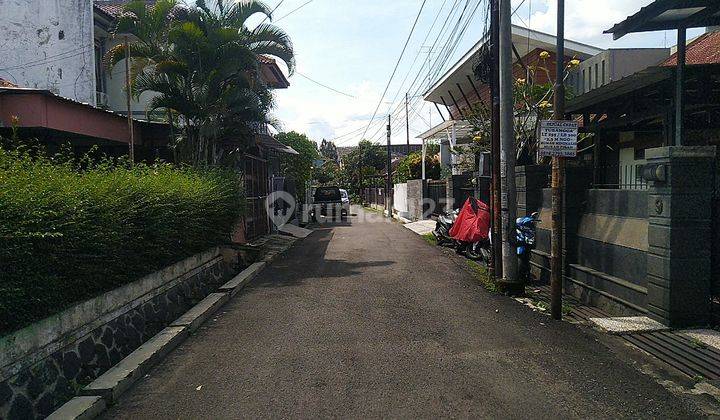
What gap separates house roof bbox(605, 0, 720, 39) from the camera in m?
7.98

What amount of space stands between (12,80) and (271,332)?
535 inches

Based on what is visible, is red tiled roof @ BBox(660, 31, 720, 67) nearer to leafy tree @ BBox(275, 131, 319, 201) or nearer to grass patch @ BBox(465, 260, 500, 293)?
grass patch @ BBox(465, 260, 500, 293)

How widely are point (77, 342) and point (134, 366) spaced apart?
604 millimetres

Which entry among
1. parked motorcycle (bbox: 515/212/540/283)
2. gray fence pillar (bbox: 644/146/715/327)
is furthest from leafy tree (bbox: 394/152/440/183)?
gray fence pillar (bbox: 644/146/715/327)

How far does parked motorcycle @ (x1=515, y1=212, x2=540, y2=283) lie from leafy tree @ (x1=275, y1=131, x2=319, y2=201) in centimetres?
2250

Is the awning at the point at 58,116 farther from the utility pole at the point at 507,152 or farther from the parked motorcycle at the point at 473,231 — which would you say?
the parked motorcycle at the point at 473,231

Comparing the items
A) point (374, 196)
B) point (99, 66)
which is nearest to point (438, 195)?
point (99, 66)

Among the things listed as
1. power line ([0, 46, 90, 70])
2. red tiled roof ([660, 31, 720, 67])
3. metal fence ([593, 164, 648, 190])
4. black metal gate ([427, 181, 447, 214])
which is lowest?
black metal gate ([427, 181, 447, 214])

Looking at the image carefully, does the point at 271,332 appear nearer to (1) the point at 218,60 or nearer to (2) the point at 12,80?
(1) the point at 218,60

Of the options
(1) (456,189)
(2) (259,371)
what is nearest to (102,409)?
(2) (259,371)

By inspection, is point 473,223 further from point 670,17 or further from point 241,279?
point 670,17

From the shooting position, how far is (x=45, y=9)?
647 inches

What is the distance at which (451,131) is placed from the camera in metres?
23.7

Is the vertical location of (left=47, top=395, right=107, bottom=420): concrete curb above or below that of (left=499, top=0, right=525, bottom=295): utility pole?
below
